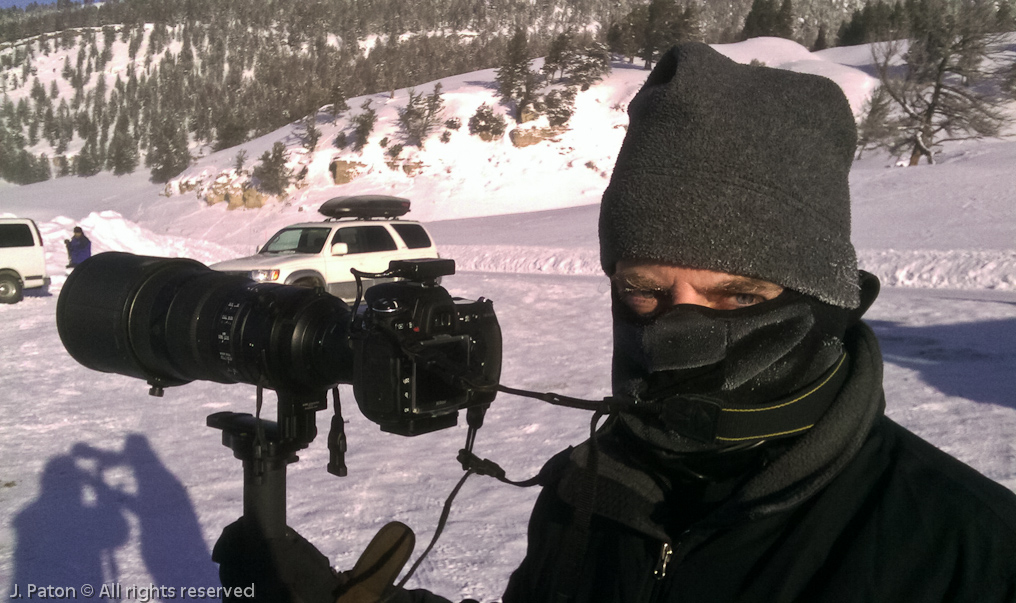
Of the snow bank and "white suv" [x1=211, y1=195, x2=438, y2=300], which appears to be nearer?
"white suv" [x1=211, y1=195, x2=438, y2=300]

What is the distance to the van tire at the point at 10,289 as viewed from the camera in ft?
40.4

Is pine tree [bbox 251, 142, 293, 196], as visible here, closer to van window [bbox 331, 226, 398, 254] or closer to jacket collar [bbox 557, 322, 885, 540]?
van window [bbox 331, 226, 398, 254]

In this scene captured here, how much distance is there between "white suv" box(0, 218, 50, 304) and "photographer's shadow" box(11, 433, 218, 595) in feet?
29.6

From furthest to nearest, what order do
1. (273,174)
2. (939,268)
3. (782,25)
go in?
(782,25) → (273,174) → (939,268)

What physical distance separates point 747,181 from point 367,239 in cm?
1116

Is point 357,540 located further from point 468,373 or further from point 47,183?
point 47,183

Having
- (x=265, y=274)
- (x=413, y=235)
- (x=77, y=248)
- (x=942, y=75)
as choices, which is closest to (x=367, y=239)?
(x=413, y=235)

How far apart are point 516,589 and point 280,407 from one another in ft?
2.41

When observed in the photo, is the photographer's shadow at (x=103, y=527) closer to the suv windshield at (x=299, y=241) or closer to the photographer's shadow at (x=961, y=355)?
the photographer's shadow at (x=961, y=355)

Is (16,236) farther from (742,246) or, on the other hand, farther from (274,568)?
(742,246)

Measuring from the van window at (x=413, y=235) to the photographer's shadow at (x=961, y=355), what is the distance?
710 cm

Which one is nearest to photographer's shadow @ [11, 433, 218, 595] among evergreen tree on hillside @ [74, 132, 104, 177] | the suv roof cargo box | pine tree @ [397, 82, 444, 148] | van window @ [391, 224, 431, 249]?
van window @ [391, 224, 431, 249]

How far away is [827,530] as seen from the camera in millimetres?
1126

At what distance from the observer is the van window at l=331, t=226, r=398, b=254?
11953 millimetres
